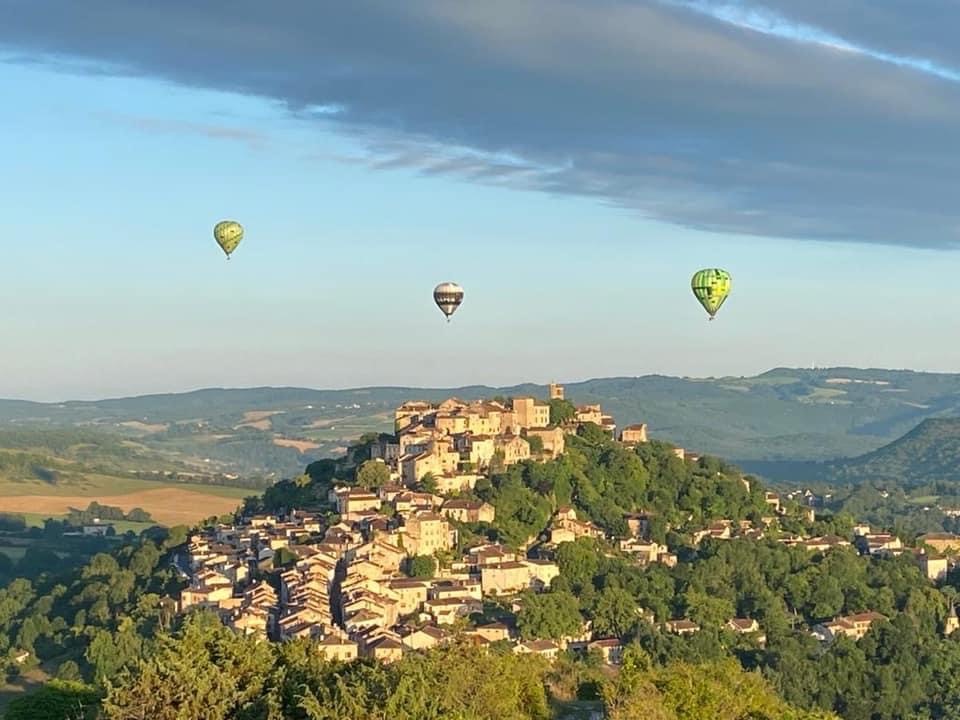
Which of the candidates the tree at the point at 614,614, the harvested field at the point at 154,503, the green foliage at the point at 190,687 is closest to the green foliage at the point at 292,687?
the green foliage at the point at 190,687

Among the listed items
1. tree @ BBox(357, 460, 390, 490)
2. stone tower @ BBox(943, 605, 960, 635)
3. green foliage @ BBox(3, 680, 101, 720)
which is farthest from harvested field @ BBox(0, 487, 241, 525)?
green foliage @ BBox(3, 680, 101, 720)

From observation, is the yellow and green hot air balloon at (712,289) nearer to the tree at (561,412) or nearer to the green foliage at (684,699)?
the tree at (561,412)

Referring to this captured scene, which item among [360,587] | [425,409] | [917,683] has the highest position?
[425,409]

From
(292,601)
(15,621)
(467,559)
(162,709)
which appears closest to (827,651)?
(467,559)

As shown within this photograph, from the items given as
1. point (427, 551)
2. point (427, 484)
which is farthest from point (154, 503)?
point (427, 551)

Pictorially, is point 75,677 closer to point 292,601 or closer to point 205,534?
point 292,601

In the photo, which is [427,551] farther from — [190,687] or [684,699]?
[190,687]
